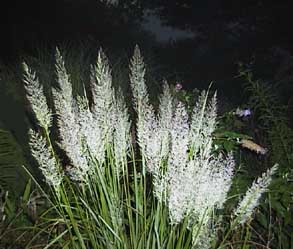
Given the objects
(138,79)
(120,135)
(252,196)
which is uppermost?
(138,79)

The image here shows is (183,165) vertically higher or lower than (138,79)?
lower

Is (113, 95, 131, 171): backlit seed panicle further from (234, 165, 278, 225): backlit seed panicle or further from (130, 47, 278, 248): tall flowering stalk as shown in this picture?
(234, 165, 278, 225): backlit seed panicle

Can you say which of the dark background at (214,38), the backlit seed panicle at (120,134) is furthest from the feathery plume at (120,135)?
the dark background at (214,38)

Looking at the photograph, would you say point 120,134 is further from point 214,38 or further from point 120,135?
point 214,38

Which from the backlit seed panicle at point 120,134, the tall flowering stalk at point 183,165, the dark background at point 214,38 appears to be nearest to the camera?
the tall flowering stalk at point 183,165

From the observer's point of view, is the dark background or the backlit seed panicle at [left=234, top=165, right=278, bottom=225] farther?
the dark background

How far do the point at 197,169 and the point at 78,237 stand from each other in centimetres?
39

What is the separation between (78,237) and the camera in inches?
58.1

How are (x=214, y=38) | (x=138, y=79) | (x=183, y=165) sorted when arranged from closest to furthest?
(x=183, y=165) → (x=138, y=79) → (x=214, y=38)

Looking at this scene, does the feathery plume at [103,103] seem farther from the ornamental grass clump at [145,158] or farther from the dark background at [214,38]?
the dark background at [214,38]

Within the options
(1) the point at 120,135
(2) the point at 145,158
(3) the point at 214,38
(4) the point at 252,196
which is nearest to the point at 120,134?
(1) the point at 120,135

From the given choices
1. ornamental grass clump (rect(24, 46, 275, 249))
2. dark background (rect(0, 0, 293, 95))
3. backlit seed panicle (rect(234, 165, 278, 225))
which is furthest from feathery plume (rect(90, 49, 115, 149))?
dark background (rect(0, 0, 293, 95))

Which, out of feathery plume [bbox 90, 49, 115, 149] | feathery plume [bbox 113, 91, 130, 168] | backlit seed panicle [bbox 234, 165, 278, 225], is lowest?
backlit seed panicle [bbox 234, 165, 278, 225]

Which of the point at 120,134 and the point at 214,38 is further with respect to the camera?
the point at 214,38
